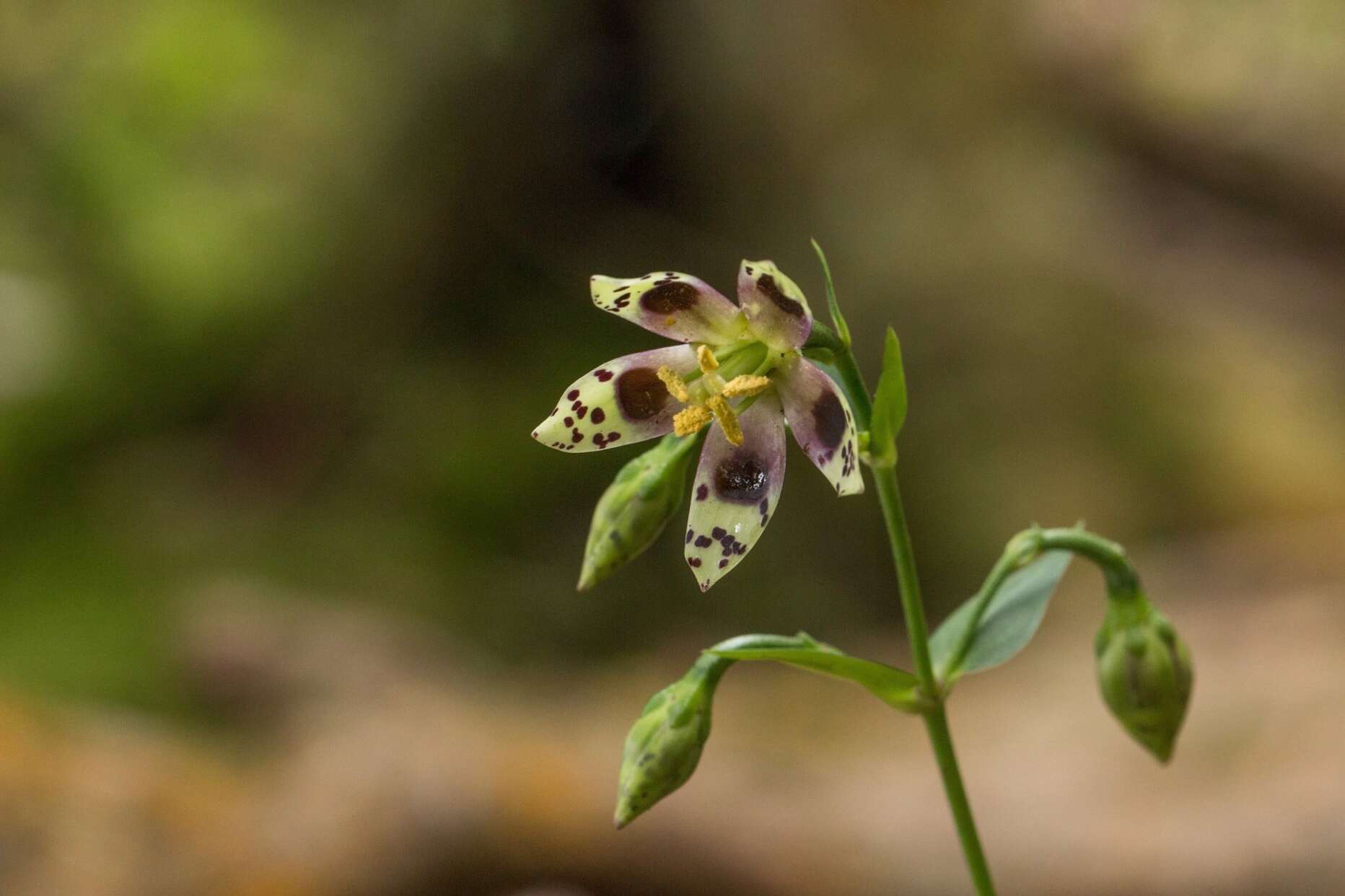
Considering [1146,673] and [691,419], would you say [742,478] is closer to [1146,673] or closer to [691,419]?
[691,419]

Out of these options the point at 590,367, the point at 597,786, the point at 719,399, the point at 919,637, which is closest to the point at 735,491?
the point at 719,399

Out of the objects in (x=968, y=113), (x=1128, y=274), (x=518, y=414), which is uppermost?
(x=968, y=113)

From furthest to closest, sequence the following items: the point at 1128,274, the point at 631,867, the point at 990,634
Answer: the point at 1128,274 → the point at 631,867 → the point at 990,634

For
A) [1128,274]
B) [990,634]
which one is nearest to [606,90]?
[1128,274]

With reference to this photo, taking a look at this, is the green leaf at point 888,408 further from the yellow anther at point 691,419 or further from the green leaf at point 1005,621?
the green leaf at point 1005,621

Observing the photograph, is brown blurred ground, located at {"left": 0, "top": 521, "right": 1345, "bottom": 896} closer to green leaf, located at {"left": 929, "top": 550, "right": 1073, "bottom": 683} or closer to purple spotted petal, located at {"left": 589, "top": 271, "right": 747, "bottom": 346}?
green leaf, located at {"left": 929, "top": 550, "right": 1073, "bottom": 683}

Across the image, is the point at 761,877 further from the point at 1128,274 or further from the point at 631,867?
the point at 1128,274

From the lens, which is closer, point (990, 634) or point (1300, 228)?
point (990, 634)

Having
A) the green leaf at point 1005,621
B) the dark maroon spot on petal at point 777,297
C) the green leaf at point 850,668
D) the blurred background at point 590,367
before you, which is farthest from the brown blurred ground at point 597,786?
the dark maroon spot on petal at point 777,297
